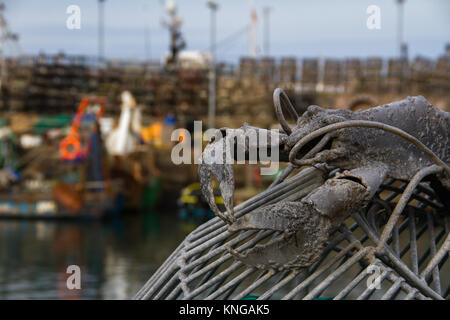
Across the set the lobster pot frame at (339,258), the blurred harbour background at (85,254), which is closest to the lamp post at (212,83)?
the blurred harbour background at (85,254)

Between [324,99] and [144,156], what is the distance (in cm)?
1091

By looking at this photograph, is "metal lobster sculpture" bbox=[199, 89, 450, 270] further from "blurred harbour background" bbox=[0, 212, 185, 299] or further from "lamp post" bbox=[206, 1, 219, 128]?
"lamp post" bbox=[206, 1, 219, 128]

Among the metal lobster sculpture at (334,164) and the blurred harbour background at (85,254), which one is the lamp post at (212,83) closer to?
the blurred harbour background at (85,254)

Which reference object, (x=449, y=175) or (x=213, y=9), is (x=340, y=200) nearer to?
(x=449, y=175)

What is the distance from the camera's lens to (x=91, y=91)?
4738cm

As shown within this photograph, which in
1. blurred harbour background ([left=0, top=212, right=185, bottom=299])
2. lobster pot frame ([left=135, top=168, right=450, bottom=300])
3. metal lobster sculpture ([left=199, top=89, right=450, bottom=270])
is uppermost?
metal lobster sculpture ([left=199, top=89, right=450, bottom=270])

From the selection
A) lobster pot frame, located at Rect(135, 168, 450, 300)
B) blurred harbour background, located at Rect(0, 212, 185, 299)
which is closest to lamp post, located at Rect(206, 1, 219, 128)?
blurred harbour background, located at Rect(0, 212, 185, 299)

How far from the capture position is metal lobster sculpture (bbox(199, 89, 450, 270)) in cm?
470

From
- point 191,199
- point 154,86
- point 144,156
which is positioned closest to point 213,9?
point 154,86

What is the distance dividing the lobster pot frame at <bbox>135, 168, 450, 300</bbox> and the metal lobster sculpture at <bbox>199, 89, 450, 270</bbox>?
5.8 inches

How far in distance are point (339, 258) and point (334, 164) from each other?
637 mm

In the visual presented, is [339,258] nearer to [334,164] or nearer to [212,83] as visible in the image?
[334,164]

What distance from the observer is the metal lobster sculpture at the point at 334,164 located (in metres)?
4.70
